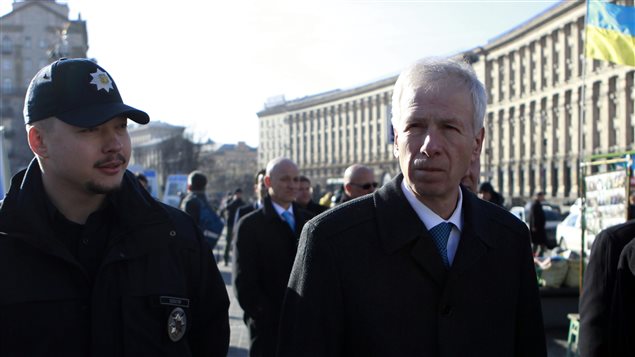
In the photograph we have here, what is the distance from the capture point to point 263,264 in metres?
5.84

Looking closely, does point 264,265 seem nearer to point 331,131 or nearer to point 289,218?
point 289,218

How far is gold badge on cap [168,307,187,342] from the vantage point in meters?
2.70

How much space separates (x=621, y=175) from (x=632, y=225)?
4.86m

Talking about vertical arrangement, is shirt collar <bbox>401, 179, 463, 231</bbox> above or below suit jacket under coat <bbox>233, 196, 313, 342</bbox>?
above

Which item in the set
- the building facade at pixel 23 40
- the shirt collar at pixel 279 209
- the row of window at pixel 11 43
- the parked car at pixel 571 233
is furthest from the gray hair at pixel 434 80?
the row of window at pixel 11 43

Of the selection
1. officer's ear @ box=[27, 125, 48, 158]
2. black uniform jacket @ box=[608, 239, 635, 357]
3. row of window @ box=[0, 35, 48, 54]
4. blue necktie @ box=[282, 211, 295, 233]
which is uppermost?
row of window @ box=[0, 35, 48, 54]

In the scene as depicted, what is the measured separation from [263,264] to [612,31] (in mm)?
6180

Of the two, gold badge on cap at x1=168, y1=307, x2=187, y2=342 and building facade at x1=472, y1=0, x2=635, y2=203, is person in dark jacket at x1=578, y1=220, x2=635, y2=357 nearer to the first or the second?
gold badge on cap at x1=168, y1=307, x2=187, y2=342

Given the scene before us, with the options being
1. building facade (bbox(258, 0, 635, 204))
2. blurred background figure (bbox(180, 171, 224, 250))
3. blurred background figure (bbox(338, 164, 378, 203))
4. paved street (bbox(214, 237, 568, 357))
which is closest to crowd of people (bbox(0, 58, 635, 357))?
blurred background figure (bbox(338, 164, 378, 203))

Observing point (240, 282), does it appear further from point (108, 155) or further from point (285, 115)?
point (285, 115)

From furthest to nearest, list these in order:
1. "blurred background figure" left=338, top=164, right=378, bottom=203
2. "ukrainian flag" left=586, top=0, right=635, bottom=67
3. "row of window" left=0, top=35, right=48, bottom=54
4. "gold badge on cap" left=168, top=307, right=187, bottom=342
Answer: "row of window" left=0, top=35, right=48, bottom=54 → "ukrainian flag" left=586, top=0, right=635, bottom=67 → "blurred background figure" left=338, top=164, right=378, bottom=203 → "gold badge on cap" left=168, top=307, right=187, bottom=342

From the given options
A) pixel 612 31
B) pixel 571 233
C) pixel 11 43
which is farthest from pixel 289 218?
pixel 11 43

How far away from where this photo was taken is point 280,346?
8.16ft

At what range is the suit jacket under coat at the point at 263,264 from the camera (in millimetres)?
5590
